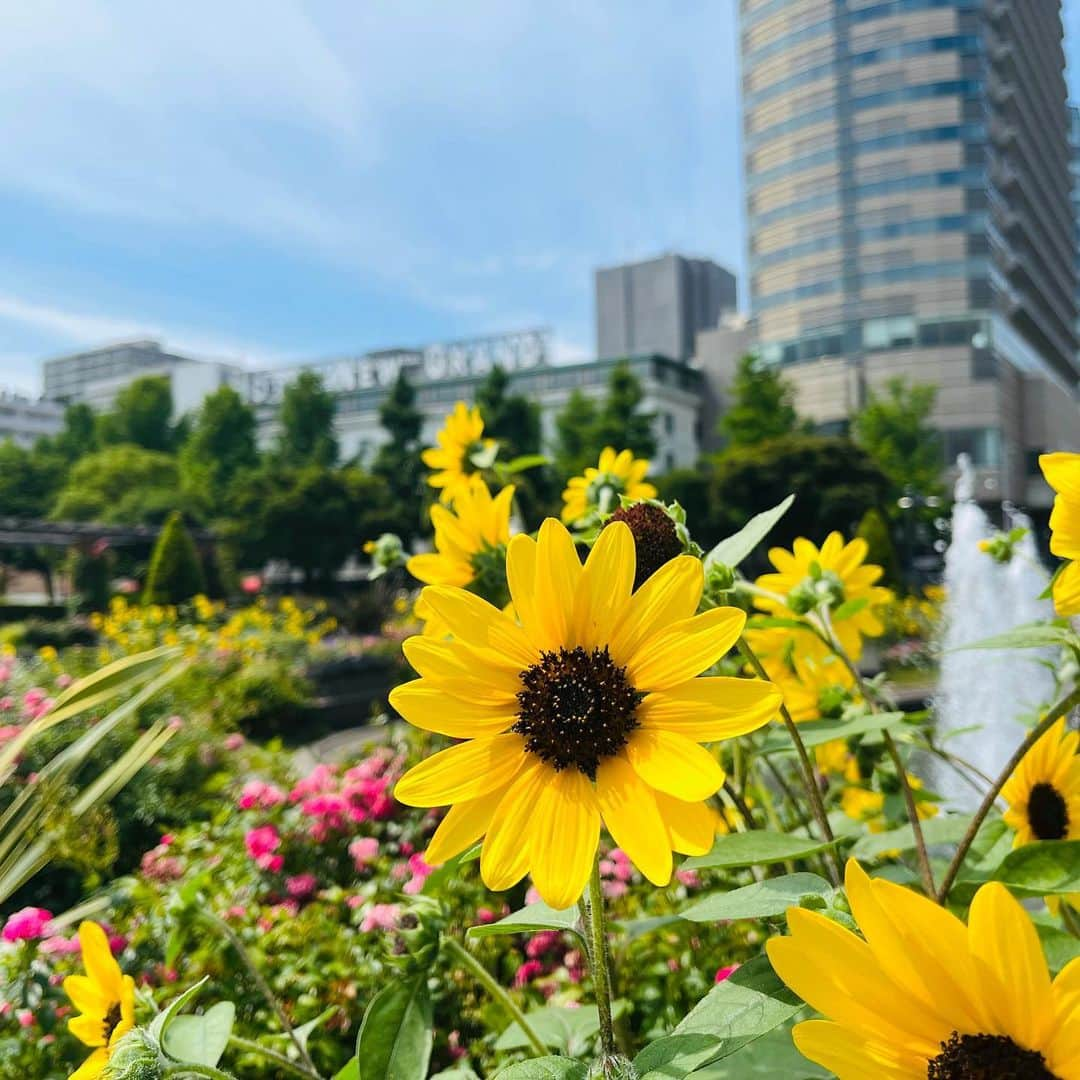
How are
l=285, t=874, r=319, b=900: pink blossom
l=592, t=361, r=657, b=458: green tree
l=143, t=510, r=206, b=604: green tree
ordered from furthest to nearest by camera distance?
l=592, t=361, r=657, b=458: green tree < l=143, t=510, r=206, b=604: green tree < l=285, t=874, r=319, b=900: pink blossom

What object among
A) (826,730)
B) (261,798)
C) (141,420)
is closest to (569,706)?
→ (826,730)

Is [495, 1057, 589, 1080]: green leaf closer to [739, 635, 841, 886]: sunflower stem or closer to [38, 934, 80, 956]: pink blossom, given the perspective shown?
[739, 635, 841, 886]: sunflower stem

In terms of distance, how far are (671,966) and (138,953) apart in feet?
3.44

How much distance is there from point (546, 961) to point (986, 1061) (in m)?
1.40

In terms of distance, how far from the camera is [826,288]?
110 ft

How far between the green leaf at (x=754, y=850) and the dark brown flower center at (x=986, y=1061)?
20cm

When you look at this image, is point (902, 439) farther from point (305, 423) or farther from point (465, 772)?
point (465, 772)

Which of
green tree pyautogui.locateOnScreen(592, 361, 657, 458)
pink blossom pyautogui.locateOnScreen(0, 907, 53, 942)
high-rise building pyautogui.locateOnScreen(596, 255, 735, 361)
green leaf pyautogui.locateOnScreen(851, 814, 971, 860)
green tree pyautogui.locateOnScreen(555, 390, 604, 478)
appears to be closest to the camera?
green leaf pyautogui.locateOnScreen(851, 814, 971, 860)

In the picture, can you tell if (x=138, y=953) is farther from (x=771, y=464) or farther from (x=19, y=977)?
(x=771, y=464)

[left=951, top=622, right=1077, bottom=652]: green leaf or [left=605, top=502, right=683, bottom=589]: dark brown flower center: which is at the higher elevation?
[left=605, top=502, right=683, bottom=589]: dark brown flower center

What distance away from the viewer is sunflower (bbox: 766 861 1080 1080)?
0.39 meters

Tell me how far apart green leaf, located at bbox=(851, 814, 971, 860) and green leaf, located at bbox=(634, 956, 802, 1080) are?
328 mm

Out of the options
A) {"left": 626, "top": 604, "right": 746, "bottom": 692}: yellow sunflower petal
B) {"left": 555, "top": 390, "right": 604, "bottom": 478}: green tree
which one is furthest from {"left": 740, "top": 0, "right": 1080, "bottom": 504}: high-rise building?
{"left": 626, "top": 604, "right": 746, "bottom": 692}: yellow sunflower petal

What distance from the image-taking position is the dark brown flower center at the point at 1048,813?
879 millimetres
